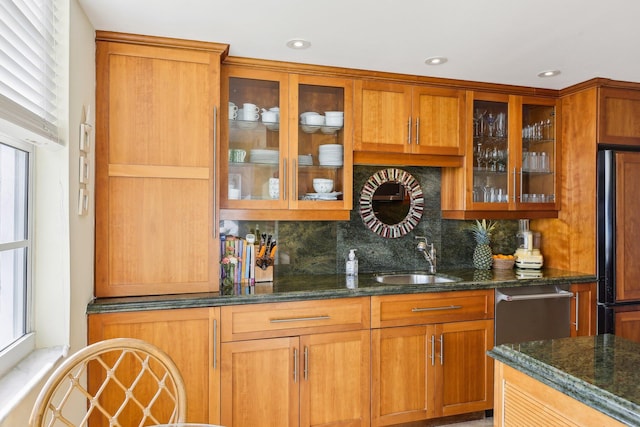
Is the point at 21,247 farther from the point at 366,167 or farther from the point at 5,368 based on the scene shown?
the point at 366,167

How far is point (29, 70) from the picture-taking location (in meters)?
1.61

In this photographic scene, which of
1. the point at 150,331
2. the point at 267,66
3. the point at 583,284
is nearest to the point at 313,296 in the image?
the point at 150,331

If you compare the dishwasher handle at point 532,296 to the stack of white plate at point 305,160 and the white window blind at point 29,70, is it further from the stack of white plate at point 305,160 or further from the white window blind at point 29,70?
the white window blind at point 29,70

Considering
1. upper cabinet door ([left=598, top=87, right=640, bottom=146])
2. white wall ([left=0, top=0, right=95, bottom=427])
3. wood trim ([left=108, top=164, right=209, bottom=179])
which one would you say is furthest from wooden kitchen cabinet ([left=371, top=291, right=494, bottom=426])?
white wall ([left=0, top=0, right=95, bottom=427])

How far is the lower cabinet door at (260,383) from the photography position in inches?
96.2

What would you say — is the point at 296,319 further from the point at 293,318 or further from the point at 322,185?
the point at 322,185

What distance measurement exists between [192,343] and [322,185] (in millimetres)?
1256

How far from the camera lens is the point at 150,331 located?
2.33m

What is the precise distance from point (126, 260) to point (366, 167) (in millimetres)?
1784

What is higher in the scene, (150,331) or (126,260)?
(126,260)

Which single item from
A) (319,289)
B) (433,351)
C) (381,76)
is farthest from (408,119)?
(433,351)

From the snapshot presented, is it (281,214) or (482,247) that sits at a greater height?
(281,214)

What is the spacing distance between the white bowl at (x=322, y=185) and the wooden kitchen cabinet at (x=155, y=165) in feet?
2.28

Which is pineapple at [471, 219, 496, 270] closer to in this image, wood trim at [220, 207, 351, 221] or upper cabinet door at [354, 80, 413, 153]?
upper cabinet door at [354, 80, 413, 153]
